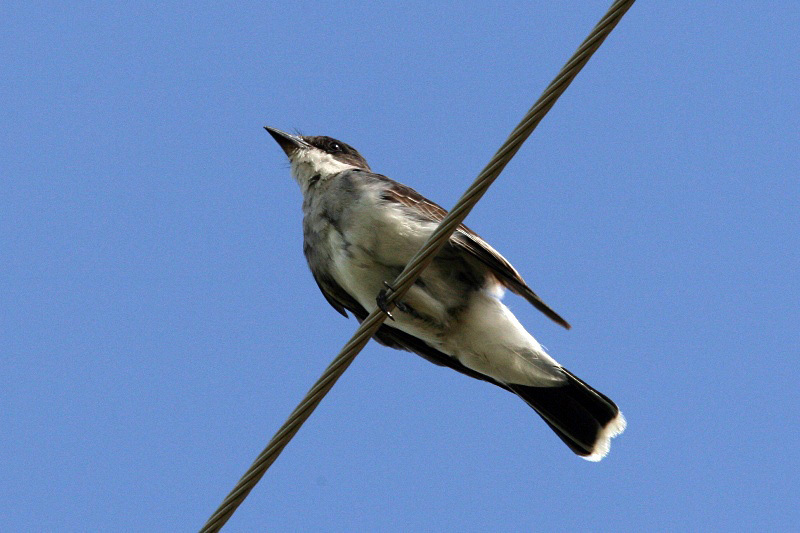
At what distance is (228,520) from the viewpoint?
14.5 feet

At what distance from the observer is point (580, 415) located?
23.8 feet

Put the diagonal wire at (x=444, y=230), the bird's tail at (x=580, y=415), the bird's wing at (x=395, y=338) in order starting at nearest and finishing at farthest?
the diagonal wire at (x=444, y=230)
the bird's tail at (x=580, y=415)
the bird's wing at (x=395, y=338)

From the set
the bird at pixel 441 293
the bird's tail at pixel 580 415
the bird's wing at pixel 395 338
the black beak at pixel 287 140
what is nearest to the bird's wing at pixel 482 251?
the bird at pixel 441 293

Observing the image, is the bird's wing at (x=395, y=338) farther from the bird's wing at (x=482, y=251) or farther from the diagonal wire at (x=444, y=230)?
the diagonal wire at (x=444, y=230)

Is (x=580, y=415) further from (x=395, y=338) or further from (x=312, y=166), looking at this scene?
(x=312, y=166)

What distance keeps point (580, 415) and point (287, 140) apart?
130 inches

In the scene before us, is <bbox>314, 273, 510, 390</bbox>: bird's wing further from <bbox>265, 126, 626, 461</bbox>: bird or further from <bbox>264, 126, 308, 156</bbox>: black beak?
<bbox>264, 126, 308, 156</bbox>: black beak

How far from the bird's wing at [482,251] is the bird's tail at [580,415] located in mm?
959

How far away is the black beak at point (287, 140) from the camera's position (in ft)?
27.2

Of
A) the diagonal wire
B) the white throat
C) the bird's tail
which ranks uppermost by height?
the white throat

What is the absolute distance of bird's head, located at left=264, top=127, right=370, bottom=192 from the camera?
7824 mm

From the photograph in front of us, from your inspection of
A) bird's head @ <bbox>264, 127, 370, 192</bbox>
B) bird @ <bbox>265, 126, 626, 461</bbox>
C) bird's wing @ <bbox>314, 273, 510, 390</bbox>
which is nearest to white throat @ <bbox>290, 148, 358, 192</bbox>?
bird's head @ <bbox>264, 127, 370, 192</bbox>

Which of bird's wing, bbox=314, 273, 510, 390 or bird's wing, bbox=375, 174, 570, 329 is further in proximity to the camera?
bird's wing, bbox=314, 273, 510, 390

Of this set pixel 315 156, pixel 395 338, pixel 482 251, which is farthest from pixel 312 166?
pixel 482 251
